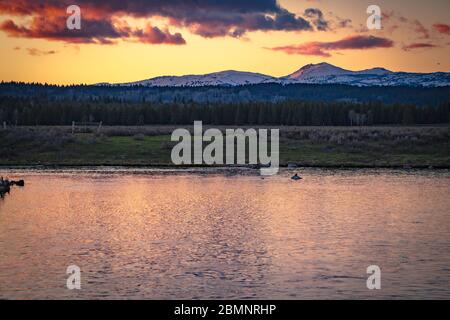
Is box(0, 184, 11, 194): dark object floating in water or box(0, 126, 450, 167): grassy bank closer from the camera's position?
box(0, 184, 11, 194): dark object floating in water

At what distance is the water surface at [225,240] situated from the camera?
84.2 ft

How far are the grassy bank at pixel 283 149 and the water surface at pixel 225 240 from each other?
920 inches

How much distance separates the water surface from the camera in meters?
25.7

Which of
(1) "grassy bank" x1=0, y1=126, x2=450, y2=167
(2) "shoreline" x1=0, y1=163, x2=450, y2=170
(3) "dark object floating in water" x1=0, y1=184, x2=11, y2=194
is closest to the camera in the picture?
(3) "dark object floating in water" x1=0, y1=184, x2=11, y2=194

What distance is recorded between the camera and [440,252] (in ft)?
103

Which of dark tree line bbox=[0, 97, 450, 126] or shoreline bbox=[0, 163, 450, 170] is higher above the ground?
dark tree line bbox=[0, 97, 450, 126]

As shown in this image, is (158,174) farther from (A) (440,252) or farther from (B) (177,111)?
(B) (177,111)

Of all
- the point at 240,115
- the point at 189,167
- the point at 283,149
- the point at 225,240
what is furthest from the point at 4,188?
the point at 240,115

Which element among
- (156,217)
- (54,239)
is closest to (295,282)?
(54,239)

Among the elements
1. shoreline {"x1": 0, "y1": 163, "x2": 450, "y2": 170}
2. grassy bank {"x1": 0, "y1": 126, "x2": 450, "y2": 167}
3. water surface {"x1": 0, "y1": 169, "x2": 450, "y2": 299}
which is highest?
grassy bank {"x1": 0, "y1": 126, "x2": 450, "y2": 167}

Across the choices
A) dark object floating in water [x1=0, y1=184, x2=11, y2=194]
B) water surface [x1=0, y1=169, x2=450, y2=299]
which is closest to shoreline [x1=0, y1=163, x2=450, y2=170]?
water surface [x1=0, y1=169, x2=450, y2=299]

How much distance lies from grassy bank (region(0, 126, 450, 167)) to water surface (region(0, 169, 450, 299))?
76.6 ft

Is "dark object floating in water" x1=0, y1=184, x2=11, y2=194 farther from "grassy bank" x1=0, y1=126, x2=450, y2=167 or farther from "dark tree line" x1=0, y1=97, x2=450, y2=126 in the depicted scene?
"dark tree line" x1=0, y1=97, x2=450, y2=126

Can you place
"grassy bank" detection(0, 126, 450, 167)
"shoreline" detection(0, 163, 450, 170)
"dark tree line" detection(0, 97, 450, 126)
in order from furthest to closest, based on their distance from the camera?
"dark tree line" detection(0, 97, 450, 126)
"grassy bank" detection(0, 126, 450, 167)
"shoreline" detection(0, 163, 450, 170)
